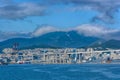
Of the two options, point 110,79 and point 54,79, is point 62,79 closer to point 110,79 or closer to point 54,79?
point 54,79

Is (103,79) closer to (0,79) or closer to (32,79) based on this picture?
(32,79)

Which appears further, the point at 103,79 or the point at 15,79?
the point at 15,79

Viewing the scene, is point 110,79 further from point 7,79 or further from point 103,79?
point 7,79

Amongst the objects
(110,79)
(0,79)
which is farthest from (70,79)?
(0,79)

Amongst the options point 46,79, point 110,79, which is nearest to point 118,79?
point 110,79

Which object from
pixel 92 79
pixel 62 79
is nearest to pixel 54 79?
pixel 62 79

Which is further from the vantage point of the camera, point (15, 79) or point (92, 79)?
point (15, 79)
